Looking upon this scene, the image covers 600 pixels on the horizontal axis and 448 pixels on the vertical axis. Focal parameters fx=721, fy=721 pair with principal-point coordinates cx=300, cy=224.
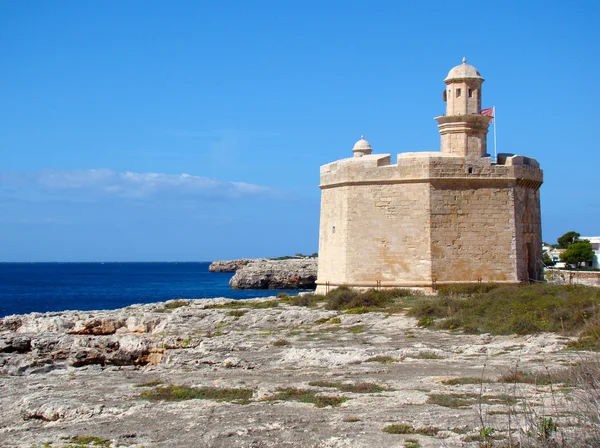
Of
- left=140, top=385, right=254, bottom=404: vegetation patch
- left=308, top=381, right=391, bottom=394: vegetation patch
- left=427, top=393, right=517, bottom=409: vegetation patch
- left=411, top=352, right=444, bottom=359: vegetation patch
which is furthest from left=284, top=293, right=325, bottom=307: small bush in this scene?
left=427, top=393, right=517, bottom=409: vegetation patch

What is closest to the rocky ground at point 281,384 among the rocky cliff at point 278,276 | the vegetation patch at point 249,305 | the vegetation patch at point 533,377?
the vegetation patch at point 533,377

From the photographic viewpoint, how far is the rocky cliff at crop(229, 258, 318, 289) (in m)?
60.0

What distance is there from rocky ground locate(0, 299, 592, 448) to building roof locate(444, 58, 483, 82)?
27.2ft

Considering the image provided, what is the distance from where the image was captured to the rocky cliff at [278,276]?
2362 inches

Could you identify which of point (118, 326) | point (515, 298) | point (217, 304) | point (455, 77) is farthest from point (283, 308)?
point (455, 77)

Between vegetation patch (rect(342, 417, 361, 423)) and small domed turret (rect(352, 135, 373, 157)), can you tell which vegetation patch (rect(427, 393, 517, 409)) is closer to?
vegetation patch (rect(342, 417, 361, 423))

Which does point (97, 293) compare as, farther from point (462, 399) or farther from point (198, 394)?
point (462, 399)

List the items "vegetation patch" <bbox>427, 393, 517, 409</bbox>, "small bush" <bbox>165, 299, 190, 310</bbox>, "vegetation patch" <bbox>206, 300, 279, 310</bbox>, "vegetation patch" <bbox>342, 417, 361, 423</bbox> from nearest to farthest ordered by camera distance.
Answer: "vegetation patch" <bbox>342, 417, 361, 423</bbox>, "vegetation patch" <bbox>427, 393, 517, 409</bbox>, "vegetation patch" <bbox>206, 300, 279, 310</bbox>, "small bush" <bbox>165, 299, 190, 310</bbox>

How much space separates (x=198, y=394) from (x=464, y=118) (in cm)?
1417

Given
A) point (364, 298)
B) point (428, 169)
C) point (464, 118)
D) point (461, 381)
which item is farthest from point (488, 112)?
point (461, 381)

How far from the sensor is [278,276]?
201 feet

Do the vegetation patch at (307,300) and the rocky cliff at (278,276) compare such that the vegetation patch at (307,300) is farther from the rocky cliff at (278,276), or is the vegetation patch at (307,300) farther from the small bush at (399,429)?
the rocky cliff at (278,276)

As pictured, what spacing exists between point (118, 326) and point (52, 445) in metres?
11.0

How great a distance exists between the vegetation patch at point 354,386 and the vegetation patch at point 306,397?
375mm
